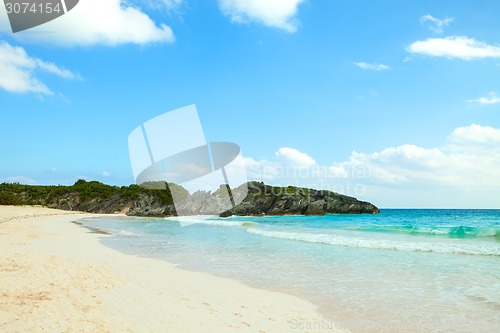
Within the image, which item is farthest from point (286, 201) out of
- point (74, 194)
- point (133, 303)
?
point (133, 303)

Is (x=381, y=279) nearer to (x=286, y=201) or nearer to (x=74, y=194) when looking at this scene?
(x=286, y=201)

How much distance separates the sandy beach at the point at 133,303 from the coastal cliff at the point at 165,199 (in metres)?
65.8

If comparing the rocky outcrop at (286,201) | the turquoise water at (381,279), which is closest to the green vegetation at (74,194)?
the rocky outcrop at (286,201)

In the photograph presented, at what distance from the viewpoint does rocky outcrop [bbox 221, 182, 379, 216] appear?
264 ft

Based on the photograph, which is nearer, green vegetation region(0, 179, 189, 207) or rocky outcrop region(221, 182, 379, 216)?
rocky outcrop region(221, 182, 379, 216)

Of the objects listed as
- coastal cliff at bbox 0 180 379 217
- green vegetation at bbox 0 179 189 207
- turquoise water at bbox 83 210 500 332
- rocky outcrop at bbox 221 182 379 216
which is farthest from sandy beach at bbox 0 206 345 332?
green vegetation at bbox 0 179 189 207

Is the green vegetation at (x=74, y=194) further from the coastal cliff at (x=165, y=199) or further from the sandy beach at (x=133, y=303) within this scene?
the sandy beach at (x=133, y=303)

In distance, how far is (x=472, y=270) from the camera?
1253cm

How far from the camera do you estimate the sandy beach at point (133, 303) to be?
573 cm

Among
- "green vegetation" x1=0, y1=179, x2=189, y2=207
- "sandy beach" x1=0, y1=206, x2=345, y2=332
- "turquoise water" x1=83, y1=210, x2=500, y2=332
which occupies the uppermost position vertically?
"green vegetation" x1=0, y1=179, x2=189, y2=207

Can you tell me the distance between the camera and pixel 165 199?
95.4 m

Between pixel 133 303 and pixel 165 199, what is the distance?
9113cm

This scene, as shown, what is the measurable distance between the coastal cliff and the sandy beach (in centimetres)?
6578

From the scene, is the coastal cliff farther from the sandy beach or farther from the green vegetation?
the sandy beach
